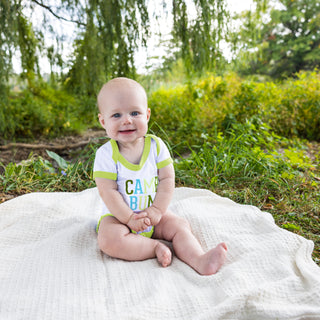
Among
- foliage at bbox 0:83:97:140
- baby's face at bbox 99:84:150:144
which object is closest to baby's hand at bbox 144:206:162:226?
baby's face at bbox 99:84:150:144

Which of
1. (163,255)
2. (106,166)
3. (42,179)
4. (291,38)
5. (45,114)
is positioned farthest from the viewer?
(291,38)

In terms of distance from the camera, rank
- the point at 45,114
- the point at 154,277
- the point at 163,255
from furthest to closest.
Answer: the point at 45,114 → the point at 163,255 → the point at 154,277

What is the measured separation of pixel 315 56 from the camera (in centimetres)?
812

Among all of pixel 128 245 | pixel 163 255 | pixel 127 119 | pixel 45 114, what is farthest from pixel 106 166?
pixel 45 114

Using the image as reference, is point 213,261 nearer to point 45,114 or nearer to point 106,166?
point 106,166

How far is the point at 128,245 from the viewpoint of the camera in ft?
4.46

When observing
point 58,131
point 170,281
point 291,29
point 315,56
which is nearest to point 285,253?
point 170,281

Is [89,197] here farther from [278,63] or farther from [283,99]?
[278,63]

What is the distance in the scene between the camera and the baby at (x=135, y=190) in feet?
4.47

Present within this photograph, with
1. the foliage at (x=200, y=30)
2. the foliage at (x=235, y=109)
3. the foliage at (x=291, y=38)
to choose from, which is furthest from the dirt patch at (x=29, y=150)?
the foliage at (x=291, y=38)

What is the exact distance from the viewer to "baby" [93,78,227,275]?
136cm

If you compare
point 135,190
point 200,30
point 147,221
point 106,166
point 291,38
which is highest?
point 291,38

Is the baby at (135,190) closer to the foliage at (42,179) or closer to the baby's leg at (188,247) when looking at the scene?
the baby's leg at (188,247)

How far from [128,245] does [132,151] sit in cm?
42
